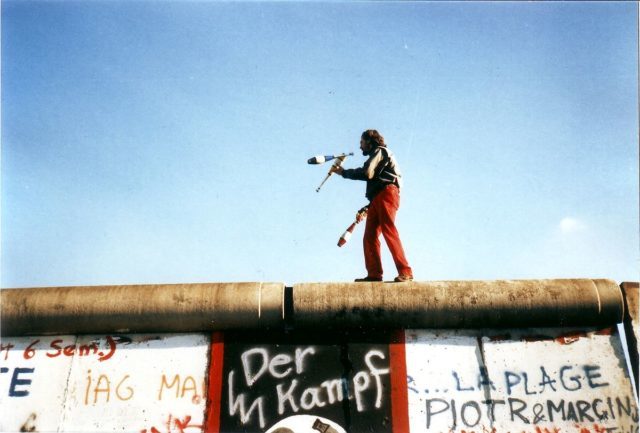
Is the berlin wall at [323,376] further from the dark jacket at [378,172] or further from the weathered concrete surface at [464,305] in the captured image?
the dark jacket at [378,172]

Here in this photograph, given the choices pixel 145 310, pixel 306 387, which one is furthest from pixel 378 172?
pixel 145 310

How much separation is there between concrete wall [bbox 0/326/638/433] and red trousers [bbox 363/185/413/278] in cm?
78

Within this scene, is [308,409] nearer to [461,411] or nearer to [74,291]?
[461,411]

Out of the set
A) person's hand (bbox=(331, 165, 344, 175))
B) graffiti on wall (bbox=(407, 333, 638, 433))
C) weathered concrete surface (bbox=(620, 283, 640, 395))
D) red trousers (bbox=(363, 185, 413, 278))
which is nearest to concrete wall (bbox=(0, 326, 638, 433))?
graffiti on wall (bbox=(407, 333, 638, 433))

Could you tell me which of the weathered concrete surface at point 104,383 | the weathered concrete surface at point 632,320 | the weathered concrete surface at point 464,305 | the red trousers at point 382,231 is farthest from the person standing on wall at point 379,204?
the weathered concrete surface at point 632,320

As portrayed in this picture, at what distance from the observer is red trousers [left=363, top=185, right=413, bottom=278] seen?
502 centimetres

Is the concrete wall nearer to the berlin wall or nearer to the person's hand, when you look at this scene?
the berlin wall

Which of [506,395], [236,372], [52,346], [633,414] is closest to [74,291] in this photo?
Result: [52,346]

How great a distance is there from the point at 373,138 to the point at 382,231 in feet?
3.94

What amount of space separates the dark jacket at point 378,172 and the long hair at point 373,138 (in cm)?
18

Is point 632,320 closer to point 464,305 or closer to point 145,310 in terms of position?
point 464,305

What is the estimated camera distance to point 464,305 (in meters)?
4.45

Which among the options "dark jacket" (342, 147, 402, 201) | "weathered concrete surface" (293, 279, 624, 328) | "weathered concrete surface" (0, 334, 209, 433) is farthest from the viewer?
"dark jacket" (342, 147, 402, 201)

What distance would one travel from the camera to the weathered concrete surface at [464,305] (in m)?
4.45
